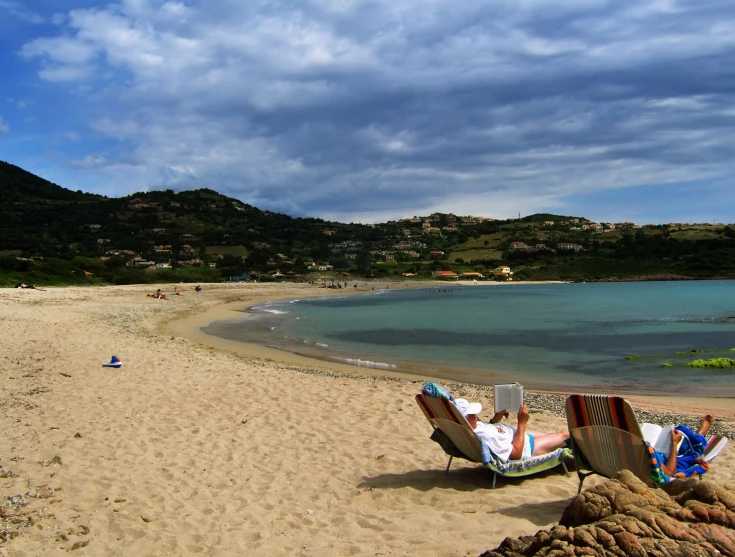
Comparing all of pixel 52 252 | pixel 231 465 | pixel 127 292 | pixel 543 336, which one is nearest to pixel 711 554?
pixel 231 465

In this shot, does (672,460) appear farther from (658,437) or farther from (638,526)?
(638,526)

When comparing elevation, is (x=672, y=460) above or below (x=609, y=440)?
below

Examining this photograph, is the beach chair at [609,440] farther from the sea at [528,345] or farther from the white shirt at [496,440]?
the sea at [528,345]

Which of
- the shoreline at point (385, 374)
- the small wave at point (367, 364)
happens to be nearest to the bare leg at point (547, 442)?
the shoreline at point (385, 374)

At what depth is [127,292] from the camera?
140 feet

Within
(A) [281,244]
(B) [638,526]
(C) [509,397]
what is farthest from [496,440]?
(A) [281,244]

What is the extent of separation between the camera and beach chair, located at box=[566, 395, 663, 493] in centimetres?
441

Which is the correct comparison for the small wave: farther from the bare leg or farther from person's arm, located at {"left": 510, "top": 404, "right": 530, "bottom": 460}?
person's arm, located at {"left": 510, "top": 404, "right": 530, "bottom": 460}

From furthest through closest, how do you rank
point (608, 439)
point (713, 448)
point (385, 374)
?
point (385, 374)
point (713, 448)
point (608, 439)

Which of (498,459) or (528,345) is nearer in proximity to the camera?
(498,459)

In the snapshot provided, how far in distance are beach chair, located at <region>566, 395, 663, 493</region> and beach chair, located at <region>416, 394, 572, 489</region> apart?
611 mm

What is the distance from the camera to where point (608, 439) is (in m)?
4.58

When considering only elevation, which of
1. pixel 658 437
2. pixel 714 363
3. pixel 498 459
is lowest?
pixel 714 363

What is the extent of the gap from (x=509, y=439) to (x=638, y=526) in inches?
123
